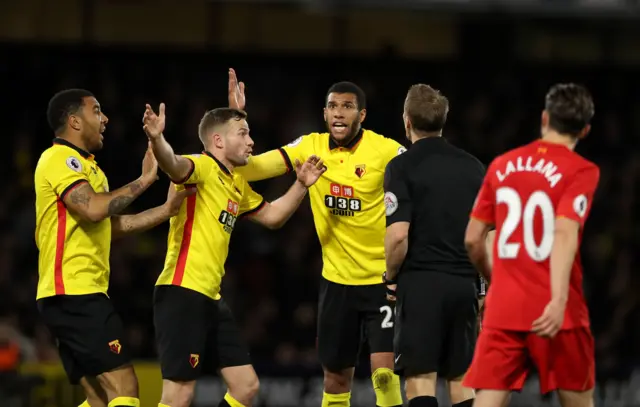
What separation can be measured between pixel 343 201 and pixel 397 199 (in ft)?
4.53

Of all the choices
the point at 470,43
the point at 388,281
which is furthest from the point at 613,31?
the point at 388,281

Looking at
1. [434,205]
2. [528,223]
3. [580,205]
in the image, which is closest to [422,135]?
[434,205]

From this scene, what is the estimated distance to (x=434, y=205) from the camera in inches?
272

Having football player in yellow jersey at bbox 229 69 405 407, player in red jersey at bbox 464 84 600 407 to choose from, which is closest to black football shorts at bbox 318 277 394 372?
football player in yellow jersey at bbox 229 69 405 407

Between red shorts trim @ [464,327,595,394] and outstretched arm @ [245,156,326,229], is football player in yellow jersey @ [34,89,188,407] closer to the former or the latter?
outstretched arm @ [245,156,326,229]

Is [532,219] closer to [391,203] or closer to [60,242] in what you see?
[391,203]

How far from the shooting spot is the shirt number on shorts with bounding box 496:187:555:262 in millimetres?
5824

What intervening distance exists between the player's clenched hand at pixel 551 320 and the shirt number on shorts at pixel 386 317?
2291mm

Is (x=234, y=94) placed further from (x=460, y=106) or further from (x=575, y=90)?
(x=460, y=106)

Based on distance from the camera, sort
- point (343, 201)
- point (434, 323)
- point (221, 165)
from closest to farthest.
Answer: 1. point (434, 323)
2. point (221, 165)
3. point (343, 201)

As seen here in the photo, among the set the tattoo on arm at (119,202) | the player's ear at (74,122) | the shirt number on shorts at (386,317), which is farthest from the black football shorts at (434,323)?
the player's ear at (74,122)

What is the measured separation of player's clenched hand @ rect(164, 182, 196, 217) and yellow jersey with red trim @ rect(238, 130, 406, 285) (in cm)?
69

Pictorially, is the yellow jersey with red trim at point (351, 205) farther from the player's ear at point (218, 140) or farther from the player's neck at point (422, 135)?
the player's neck at point (422, 135)

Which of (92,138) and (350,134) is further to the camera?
(350,134)
